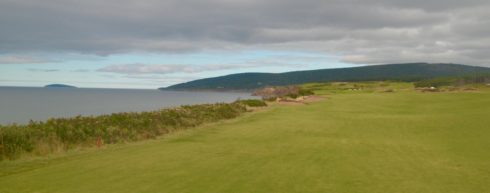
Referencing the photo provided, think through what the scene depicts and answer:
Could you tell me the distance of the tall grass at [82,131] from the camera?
16500 millimetres

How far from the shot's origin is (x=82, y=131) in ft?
65.1

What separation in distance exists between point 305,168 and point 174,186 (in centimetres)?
365

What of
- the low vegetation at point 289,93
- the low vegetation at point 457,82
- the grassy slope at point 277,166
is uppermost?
the grassy slope at point 277,166

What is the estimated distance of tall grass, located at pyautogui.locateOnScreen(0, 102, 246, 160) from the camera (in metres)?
16.5

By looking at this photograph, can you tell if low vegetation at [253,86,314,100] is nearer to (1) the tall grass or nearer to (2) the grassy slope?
(1) the tall grass

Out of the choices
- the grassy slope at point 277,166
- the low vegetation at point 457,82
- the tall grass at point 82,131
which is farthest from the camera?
Result: the low vegetation at point 457,82

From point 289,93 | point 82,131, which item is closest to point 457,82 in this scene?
point 289,93

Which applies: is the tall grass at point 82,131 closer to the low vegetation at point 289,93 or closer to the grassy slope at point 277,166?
the grassy slope at point 277,166

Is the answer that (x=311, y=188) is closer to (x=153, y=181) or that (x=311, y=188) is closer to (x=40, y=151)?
(x=153, y=181)

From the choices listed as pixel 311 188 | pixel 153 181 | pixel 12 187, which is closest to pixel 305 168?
pixel 311 188

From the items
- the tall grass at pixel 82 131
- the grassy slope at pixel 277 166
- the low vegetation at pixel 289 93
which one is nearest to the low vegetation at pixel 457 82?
the low vegetation at pixel 289 93

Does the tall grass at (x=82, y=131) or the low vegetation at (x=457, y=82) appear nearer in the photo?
the tall grass at (x=82, y=131)

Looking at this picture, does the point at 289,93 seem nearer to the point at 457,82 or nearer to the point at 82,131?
the point at 82,131

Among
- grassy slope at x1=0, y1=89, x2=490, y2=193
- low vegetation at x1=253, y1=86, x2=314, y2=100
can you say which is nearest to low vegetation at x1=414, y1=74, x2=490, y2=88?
low vegetation at x1=253, y1=86, x2=314, y2=100
